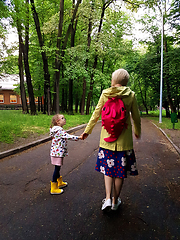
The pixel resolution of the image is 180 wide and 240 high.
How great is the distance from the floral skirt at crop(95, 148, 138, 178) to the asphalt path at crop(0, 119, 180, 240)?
0.66m

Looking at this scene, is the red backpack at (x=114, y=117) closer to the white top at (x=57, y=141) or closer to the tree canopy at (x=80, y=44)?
the white top at (x=57, y=141)

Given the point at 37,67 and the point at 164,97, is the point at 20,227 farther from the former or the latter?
the point at 164,97

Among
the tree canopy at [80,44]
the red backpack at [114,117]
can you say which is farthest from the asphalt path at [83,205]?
the tree canopy at [80,44]

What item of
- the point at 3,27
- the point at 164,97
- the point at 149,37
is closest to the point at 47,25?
the point at 3,27

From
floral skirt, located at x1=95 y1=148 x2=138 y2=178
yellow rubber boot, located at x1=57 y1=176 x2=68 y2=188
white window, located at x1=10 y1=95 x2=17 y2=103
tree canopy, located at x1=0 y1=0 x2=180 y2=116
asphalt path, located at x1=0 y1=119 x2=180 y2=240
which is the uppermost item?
tree canopy, located at x1=0 y1=0 x2=180 y2=116

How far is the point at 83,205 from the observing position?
2877mm

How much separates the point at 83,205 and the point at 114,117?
5.18 feet

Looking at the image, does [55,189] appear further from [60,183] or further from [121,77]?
[121,77]

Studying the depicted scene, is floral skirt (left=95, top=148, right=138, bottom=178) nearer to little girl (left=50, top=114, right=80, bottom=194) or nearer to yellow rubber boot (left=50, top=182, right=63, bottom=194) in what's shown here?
little girl (left=50, top=114, right=80, bottom=194)

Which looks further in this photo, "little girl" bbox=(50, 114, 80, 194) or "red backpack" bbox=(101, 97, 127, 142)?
"little girl" bbox=(50, 114, 80, 194)

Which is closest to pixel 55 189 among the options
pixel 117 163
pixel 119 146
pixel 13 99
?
pixel 117 163

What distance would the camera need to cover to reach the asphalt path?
2.28 metres

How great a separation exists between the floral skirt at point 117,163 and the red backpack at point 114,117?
23 cm

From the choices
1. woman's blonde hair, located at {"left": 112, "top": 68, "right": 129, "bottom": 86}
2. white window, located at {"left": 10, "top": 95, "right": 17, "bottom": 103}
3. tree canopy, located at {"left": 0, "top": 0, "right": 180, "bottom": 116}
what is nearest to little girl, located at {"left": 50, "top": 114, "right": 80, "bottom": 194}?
woman's blonde hair, located at {"left": 112, "top": 68, "right": 129, "bottom": 86}
